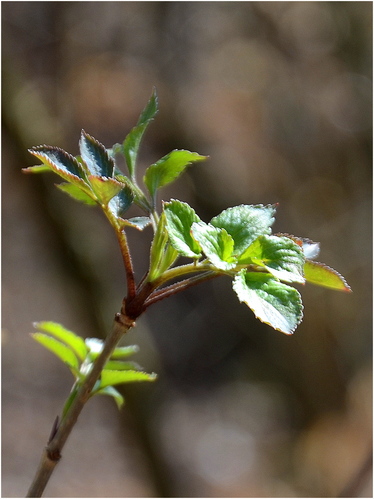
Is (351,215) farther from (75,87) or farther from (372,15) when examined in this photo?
(75,87)

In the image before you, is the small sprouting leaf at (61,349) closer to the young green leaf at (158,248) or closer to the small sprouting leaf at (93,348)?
the small sprouting leaf at (93,348)

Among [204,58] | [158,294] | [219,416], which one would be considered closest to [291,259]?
[158,294]

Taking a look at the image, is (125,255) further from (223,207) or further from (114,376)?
(223,207)

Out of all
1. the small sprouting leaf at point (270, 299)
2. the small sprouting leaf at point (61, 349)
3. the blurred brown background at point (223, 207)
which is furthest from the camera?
the blurred brown background at point (223, 207)

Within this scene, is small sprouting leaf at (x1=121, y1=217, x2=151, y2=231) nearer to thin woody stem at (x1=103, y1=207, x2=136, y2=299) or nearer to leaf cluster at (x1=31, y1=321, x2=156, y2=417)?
thin woody stem at (x1=103, y1=207, x2=136, y2=299)

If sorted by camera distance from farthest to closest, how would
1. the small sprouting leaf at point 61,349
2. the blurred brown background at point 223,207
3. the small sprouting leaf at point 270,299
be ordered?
the blurred brown background at point 223,207, the small sprouting leaf at point 61,349, the small sprouting leaf at point 270,299

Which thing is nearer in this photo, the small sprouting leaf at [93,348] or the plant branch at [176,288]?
the plant branch at [176,288]

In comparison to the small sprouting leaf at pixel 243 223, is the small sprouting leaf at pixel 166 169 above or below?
above

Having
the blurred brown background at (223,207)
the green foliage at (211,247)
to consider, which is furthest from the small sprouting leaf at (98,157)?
the blurred brown background at (223,207)
